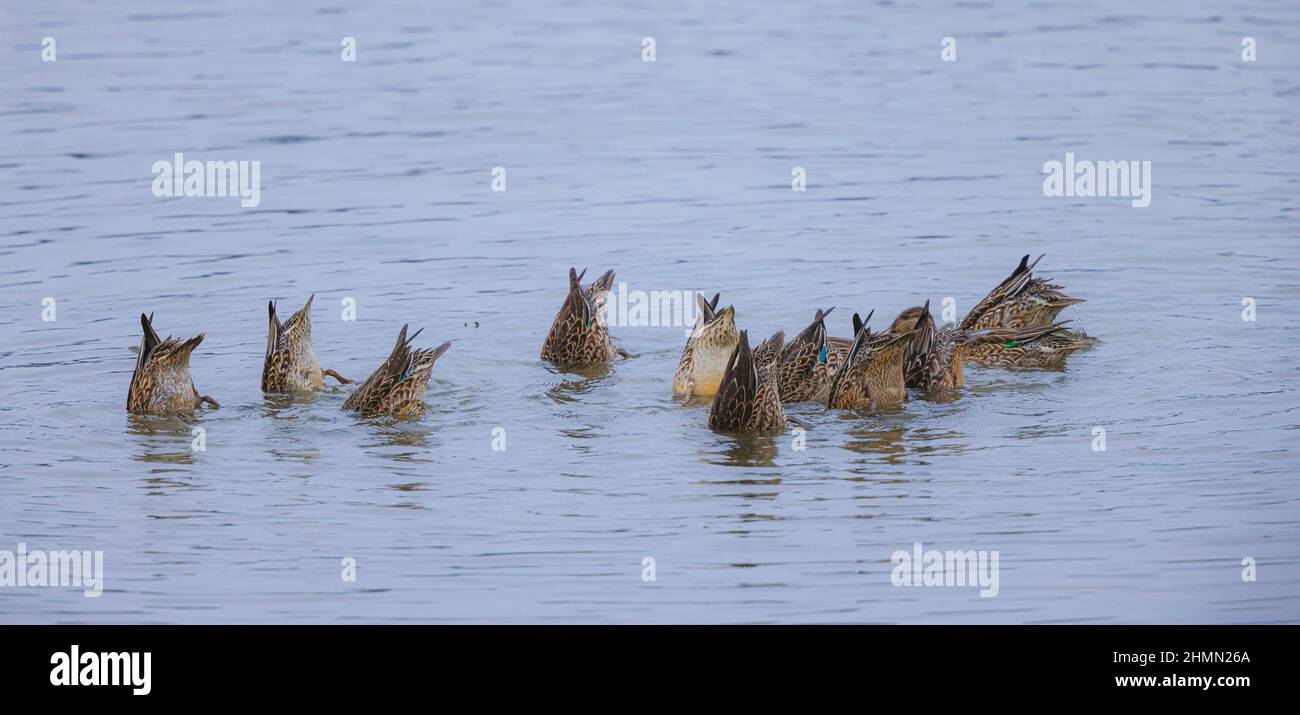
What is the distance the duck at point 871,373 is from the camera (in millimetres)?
12727

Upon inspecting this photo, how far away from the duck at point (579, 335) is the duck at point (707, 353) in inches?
45.2

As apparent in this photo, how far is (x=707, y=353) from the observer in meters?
13.2

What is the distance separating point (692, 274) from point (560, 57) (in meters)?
11.7

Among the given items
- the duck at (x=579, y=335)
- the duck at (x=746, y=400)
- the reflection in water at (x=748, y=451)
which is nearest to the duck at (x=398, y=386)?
the duck at (x=579, y=335)

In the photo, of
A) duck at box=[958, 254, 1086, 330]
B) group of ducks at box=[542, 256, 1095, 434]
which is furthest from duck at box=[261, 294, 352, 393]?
duck at box=[958, 254, 1086, 330]

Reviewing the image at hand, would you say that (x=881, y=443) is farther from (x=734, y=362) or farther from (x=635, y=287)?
(x=635, y=287)

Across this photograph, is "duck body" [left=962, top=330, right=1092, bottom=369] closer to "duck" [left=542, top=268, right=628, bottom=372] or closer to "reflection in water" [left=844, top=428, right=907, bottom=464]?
"reflection in water" [left=844, top=428, right=907, bottom=464]

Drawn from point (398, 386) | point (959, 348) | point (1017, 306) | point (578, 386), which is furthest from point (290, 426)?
point (1017, 306)

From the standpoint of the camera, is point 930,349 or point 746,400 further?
point 930,349

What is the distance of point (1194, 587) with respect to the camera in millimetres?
9555

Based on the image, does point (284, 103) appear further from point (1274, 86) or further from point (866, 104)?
point (1274, 86)

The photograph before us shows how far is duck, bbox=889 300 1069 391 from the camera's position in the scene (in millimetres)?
13188

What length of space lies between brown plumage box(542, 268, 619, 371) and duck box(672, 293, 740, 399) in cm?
115

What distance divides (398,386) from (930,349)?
3958mm
